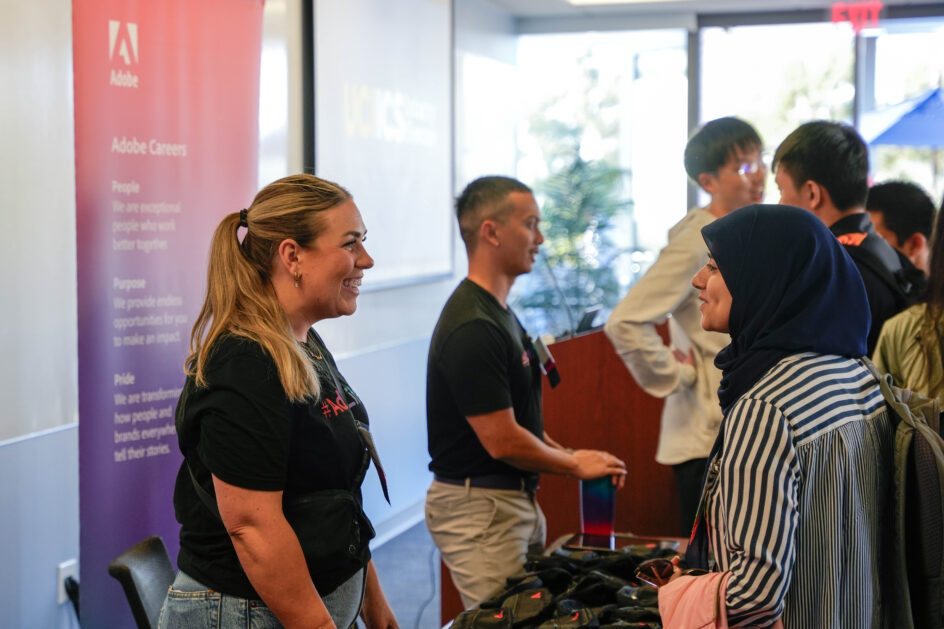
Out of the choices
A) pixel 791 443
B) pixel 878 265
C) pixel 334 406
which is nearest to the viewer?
pixel 791 443

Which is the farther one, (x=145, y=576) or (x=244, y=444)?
(x=145, y=576)

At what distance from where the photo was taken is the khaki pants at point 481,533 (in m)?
2.43

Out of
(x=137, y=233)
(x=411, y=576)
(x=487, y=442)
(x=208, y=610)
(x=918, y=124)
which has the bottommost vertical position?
(x=411, y=576)

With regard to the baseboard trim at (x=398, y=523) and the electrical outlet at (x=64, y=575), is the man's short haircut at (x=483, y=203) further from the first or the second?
the baseboard trim at (x=398, y=523)

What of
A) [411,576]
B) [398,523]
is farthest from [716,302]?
[398,523]

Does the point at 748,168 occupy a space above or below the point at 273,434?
above

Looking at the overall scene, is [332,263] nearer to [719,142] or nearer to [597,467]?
[597,467]

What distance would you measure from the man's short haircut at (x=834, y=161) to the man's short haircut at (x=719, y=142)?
271 millimetres

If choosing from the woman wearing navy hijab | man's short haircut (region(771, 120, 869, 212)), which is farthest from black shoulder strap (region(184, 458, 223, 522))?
man's short haircut (region(771, 120, 869, 212))

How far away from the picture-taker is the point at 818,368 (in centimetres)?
146

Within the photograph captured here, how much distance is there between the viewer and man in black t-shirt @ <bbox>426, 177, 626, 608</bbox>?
2.36 metres

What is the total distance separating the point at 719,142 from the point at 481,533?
136 centimetres

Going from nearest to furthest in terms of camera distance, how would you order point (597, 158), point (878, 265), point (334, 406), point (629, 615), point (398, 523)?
point (334, 406) → point (629, 615) → point (878, 265) → point (398, 523) → point (597, 158)

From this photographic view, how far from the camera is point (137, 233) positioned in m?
2.71
